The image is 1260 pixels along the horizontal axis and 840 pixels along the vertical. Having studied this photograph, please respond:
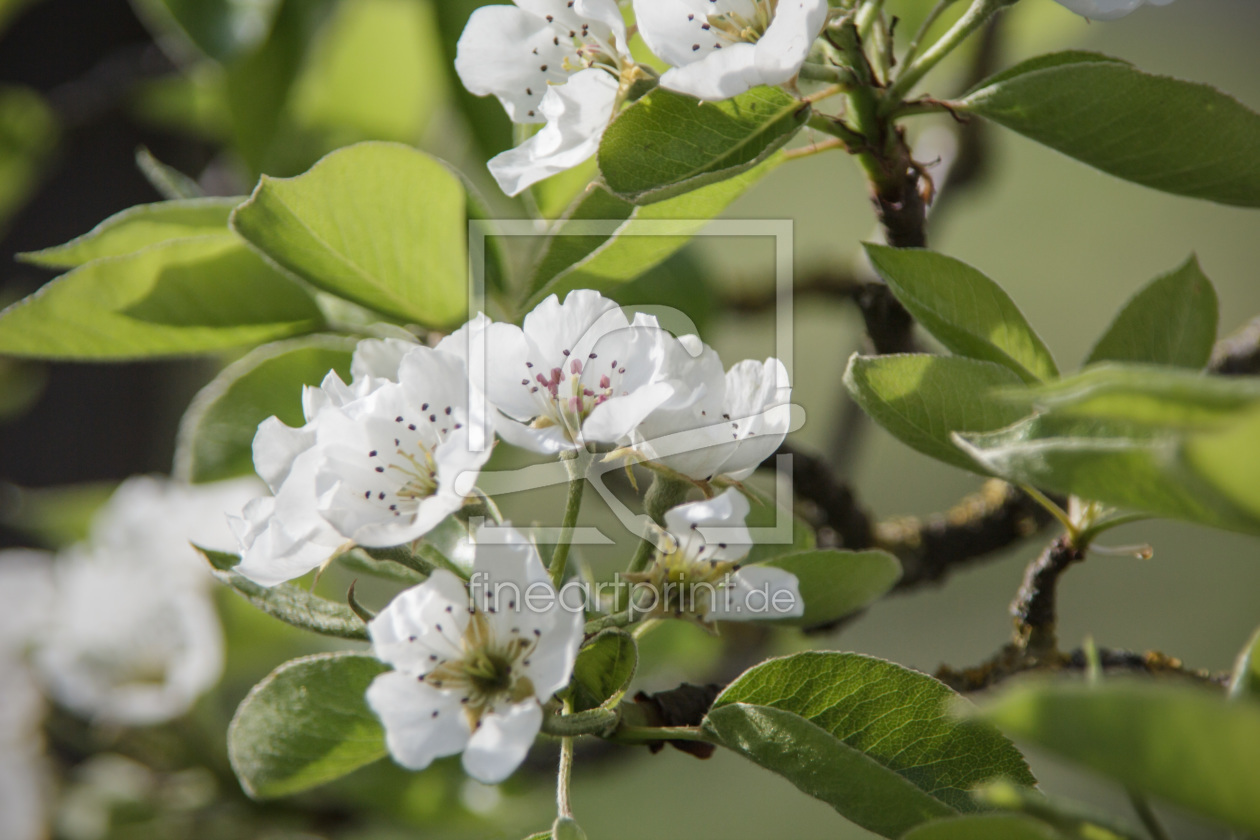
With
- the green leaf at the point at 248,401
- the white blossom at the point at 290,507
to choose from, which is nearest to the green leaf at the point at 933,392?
the white blossom at the point at 290,507

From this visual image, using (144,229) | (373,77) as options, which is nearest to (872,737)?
(144,229)

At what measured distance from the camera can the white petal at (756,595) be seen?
602 mm

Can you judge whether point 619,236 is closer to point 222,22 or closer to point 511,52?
point 511,52

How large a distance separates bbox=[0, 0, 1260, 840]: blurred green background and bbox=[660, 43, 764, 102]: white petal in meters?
0.34

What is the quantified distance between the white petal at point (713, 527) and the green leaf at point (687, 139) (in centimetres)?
17

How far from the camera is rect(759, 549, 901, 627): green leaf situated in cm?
63

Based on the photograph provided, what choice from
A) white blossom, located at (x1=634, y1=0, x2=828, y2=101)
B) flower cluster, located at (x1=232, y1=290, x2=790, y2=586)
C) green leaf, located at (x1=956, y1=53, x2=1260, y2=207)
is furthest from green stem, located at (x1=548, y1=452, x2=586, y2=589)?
green leaf, located at (x1=956, y1=53, x2=1260, y2=207)

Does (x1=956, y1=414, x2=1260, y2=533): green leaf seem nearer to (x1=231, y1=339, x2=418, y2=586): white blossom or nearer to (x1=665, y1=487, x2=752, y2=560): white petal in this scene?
(x1=665, y1=487, x2=752, y2=560): white petal

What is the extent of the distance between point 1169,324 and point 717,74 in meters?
0.34

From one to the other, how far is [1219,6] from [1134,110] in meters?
6.14

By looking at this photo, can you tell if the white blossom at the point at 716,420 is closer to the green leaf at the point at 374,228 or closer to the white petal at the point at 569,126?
the white petal at the point at 569,126

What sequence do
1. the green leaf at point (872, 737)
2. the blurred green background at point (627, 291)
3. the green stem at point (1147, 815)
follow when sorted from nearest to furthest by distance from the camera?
the green stem at point (1147, 815), the green leaf at point (872, 737), the blurred green background at point (627, 291)

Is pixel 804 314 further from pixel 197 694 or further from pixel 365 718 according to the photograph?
pixel 365 718

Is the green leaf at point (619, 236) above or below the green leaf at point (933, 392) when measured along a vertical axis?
above
